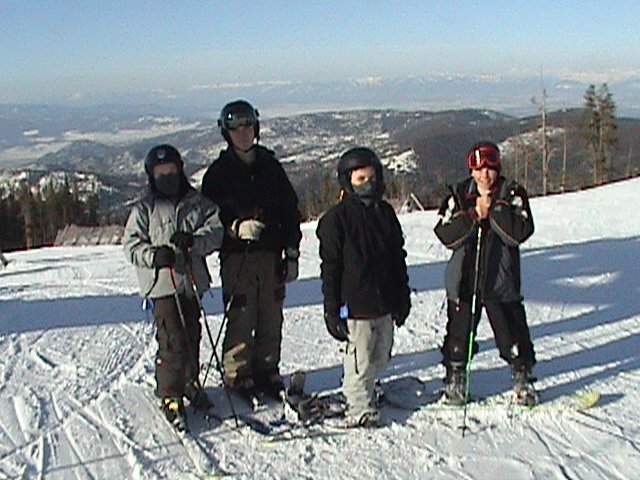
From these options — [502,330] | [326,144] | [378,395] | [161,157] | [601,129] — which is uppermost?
[161,157]

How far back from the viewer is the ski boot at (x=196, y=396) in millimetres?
4836

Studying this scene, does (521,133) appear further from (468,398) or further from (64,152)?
(64,152)

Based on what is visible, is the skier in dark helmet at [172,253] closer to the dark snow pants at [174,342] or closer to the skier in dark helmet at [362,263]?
the dark snow pants at [174,342]

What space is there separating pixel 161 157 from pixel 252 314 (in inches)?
49.3

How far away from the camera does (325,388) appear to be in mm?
5387

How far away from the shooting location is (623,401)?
16.1 ft

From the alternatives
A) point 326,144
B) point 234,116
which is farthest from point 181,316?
point 326,144

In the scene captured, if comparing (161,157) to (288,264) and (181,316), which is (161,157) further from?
(288,264)

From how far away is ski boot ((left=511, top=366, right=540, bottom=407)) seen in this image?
4.80 meters

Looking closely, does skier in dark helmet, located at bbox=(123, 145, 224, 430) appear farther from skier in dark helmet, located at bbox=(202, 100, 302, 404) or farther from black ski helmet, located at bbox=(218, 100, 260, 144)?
black ski helmet, located at bbox=(218, 100, 260, 144)

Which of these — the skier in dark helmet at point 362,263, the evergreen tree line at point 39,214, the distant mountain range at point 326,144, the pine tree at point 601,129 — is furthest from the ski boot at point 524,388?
the evergreen tree line at point 39,214

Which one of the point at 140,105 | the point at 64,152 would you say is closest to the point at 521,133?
the point at 64,152

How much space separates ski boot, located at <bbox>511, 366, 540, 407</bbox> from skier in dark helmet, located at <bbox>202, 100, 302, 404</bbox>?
1.62 m

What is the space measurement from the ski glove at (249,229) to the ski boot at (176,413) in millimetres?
1162
